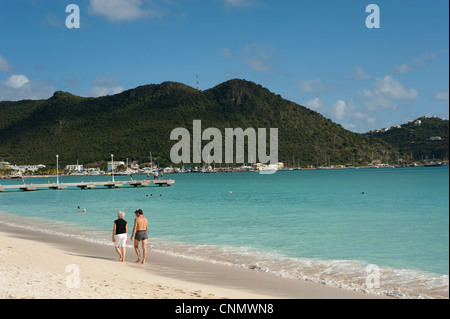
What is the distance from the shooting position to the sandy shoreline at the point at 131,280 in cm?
→ 825

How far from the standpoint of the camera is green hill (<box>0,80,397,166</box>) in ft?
497

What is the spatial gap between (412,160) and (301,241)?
194 meters

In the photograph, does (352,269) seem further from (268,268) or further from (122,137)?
(122,137)

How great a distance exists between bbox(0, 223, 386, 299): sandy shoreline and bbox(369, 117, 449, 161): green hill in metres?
188

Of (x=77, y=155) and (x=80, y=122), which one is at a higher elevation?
(x=80, y=122)

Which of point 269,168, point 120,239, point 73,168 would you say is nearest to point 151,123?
point 73,168

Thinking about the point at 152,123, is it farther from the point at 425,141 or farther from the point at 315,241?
the point at 315,241

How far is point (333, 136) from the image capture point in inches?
6919

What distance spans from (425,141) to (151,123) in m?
118

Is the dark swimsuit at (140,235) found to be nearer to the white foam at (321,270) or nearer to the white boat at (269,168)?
the white foam at (321,270)

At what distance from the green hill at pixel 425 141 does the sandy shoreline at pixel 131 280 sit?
616 ft

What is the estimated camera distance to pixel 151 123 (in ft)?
510
